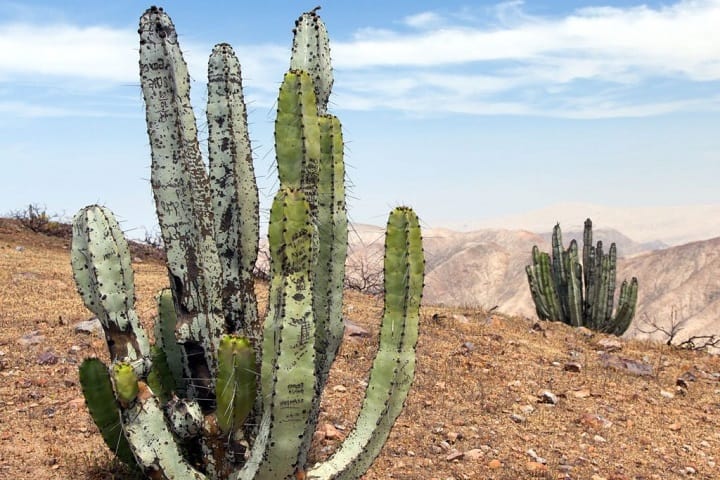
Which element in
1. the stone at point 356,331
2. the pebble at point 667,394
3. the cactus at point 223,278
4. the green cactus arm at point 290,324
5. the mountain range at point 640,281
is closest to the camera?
the green cactus arm at point 290,324

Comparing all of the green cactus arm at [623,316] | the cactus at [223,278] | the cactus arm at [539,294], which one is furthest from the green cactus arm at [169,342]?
the green cactus arm at [623,316]

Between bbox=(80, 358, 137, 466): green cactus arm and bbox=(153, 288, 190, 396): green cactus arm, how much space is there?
36 centimetres

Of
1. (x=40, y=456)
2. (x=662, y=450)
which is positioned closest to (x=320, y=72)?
(x=40, y=456)

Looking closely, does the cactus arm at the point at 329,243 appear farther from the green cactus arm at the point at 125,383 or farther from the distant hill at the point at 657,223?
the distant hill at the point at 657,223

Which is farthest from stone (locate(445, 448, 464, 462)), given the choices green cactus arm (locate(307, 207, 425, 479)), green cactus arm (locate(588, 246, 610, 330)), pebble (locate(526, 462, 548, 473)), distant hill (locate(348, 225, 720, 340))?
distant hill (locate(348, 225, 720, 340))

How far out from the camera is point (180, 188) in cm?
407

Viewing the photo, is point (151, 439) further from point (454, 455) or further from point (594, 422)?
point (594, 422)

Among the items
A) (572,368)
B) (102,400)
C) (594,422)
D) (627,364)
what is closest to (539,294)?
(627,364)

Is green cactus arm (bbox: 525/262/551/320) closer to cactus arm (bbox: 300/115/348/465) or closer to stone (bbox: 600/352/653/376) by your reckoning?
stone (bbox: 600/352/653/376)

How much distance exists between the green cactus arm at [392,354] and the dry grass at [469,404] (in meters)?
1.24

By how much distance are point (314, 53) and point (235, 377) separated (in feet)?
6.45

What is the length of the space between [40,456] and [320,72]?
11.3 feet

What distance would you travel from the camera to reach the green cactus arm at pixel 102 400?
4.24 m

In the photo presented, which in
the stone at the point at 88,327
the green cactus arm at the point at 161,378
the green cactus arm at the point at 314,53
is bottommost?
the stone at the point at 88,327
